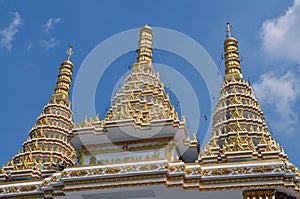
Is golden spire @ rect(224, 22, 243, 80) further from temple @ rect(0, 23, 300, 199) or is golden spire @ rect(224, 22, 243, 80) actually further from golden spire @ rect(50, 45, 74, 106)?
golden spire @ rect(50, 45, 74, 106)

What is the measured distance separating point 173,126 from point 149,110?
14.6ft

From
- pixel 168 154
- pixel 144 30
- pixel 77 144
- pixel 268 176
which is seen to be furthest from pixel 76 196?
pixel 144 30

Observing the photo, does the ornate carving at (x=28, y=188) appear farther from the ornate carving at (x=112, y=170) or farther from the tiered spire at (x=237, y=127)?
the tiered spire at (x=237, y=127)

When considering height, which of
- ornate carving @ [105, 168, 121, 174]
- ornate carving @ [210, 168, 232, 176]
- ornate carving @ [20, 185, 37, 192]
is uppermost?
A: ornate carving @ [20, 185, 37, 192]

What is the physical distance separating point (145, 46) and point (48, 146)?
1054 cm

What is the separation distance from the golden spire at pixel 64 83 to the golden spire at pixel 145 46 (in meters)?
6.47

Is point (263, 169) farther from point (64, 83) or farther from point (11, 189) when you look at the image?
point (64, 83)

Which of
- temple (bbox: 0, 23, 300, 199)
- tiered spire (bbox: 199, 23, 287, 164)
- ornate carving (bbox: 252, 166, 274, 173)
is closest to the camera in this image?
ornate carving (bbox: 252, 166, 274, 173)

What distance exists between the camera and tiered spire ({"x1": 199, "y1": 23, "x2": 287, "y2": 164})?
2065 cm

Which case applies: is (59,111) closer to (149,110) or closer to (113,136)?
(149,110)

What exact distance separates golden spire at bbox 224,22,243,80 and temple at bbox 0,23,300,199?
28.6 inches

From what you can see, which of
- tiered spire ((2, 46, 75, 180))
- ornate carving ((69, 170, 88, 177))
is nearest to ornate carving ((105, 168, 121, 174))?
ornate carving ((69, 170, 88, 177))

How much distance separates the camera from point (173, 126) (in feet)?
67.0

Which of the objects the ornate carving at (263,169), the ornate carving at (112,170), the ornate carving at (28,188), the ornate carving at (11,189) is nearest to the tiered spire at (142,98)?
the ornate carving at (112,170)
